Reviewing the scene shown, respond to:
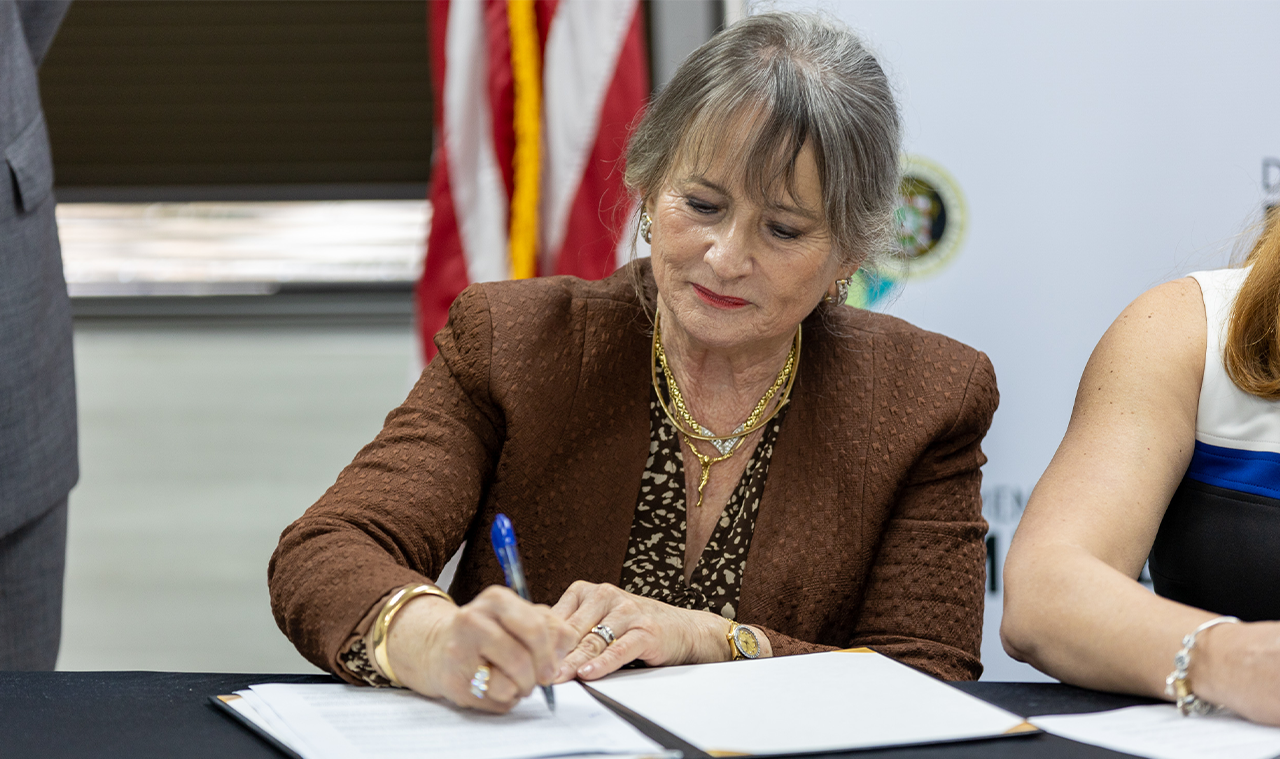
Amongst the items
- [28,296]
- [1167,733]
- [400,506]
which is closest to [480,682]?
[400,506]

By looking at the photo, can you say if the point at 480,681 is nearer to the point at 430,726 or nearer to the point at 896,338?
the point at 430,726

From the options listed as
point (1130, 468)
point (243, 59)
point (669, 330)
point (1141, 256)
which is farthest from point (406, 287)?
point (1130, 468)

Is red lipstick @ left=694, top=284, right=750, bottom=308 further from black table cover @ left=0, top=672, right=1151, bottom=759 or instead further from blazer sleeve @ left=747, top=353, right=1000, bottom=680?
black table cover @ left=0, top=672, right=1151, bottom=759

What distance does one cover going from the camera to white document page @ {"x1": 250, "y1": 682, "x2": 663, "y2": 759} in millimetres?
831

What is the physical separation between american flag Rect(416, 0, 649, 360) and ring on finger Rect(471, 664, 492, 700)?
1373mm

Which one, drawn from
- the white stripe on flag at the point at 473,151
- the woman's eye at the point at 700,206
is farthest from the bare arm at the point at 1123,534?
the white stripe on flag at the point at 473,151

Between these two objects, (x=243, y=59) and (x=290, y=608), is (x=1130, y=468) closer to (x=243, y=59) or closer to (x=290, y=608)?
(x=290, y=608)

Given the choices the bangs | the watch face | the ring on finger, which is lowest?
the watch face

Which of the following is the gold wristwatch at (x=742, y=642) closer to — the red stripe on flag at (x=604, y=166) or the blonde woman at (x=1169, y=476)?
the blonde woman at (x=1169, y=476)

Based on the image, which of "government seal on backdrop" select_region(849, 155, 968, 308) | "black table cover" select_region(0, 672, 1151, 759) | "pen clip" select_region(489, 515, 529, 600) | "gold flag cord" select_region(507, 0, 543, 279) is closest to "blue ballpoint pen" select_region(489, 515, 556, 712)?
"pen clip" select_region(489, 515, 529, 600)

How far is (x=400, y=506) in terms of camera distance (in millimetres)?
1235

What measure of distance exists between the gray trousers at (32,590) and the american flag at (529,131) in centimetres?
76

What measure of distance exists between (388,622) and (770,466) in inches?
23.0

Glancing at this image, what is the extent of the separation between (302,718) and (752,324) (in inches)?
26.8
